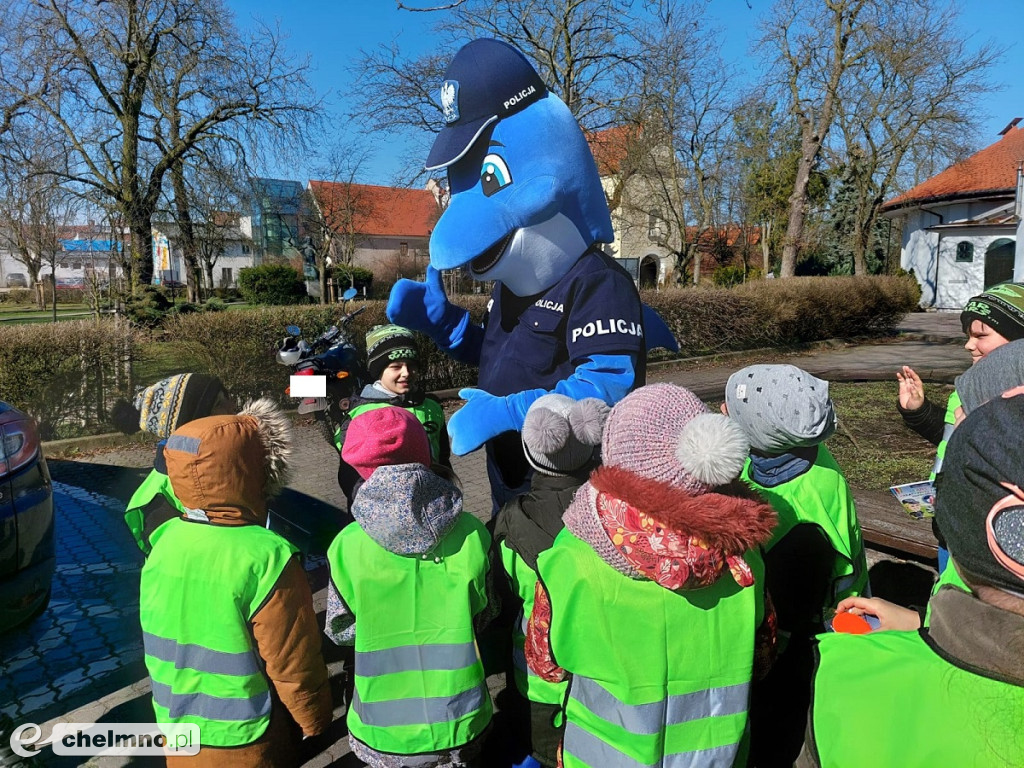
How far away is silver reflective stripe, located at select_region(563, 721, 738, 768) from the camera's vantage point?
1.72m

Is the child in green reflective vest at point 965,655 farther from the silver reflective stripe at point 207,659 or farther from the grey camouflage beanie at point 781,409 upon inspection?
the silver reflective stripe at point 207,659

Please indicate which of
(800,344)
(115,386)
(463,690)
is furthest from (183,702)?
(800,344)

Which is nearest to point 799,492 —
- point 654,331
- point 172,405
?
point 654,331

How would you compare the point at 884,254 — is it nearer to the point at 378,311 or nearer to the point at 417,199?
the point at 378,311

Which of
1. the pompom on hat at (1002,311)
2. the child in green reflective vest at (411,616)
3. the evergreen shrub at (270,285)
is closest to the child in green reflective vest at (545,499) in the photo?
the child in green reflective vest at (411,616)

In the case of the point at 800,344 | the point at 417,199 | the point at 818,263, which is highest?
the point at 417,199

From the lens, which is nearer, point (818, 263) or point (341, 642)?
point (341, 642)

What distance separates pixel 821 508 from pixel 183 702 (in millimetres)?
2125

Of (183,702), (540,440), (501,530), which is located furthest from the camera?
(501,530)

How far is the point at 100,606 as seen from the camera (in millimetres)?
4129

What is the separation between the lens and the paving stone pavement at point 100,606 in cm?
308

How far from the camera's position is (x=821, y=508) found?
2.24 metres

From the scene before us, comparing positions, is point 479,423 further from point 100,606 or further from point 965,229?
point 965,229

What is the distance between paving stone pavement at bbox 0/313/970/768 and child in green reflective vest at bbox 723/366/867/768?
1.56m
